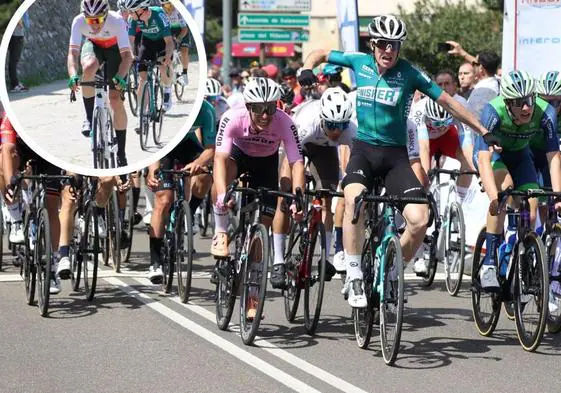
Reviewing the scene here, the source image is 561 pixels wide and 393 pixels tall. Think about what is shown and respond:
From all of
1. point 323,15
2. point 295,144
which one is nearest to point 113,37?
point 295,144

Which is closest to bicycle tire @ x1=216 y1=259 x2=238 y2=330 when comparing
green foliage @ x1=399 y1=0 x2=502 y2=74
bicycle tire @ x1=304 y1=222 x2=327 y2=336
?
bicycle tire @ x1=304 y1=222 x2=327 y2=336

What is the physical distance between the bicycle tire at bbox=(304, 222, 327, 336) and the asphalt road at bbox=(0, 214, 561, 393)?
11 cm

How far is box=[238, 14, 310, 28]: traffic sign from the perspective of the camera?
31953mm

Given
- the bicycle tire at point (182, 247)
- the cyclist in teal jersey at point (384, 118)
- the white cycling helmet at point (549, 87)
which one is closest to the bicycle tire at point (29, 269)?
the bicycle tire at point (182, 247)

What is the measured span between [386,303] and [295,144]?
1718 mm

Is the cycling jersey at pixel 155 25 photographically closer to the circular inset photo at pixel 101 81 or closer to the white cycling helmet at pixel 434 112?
the circular inset photo at pixel 101 81

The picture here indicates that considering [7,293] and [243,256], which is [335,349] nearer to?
[243,256]

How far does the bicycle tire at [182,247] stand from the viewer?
11.5 metres

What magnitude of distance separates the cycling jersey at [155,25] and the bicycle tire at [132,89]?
11.1 inches

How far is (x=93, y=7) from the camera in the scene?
1009 cm

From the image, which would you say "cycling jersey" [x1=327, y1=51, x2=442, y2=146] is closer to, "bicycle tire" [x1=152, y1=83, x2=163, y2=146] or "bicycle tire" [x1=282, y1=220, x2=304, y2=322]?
"bicycle tire" [x1=282, y1=220, x2=304, y2=322]

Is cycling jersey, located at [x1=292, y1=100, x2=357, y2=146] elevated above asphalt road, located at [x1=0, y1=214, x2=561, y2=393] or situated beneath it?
elevated above

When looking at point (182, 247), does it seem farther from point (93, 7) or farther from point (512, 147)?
point (512, 147)

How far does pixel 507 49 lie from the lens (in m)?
15.6
